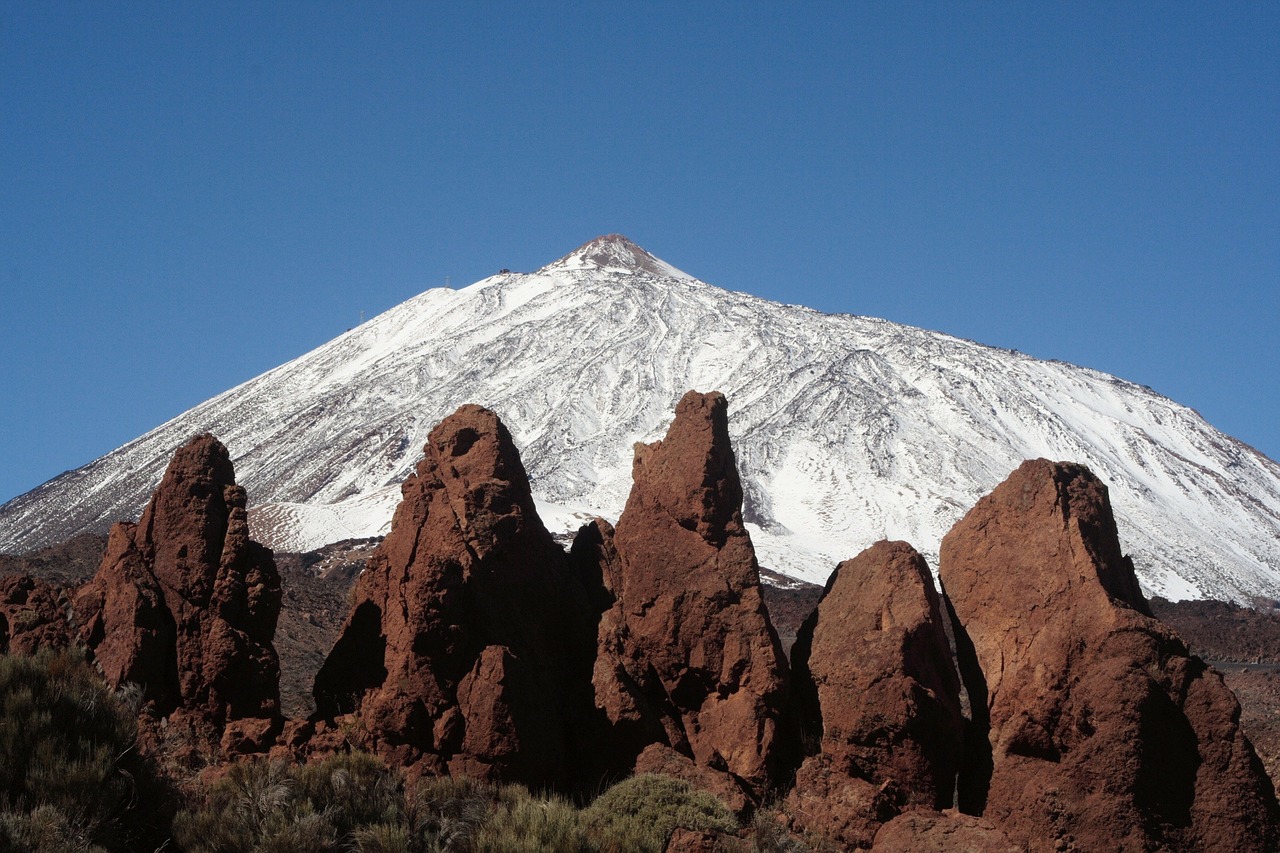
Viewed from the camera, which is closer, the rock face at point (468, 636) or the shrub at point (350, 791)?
the shrub at point (350, 791)

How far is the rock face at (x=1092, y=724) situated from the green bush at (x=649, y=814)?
9.08 ft

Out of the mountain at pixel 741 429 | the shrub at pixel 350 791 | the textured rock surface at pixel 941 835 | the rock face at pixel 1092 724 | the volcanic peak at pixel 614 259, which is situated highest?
the volcanic peak at pixel 614 259

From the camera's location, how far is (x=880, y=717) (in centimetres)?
1298

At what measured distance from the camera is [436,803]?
1175cm

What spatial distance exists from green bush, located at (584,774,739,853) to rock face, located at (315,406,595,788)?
1076mm

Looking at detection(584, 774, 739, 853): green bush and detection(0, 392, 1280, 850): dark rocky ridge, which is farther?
detection(0, 392, 1280, 850): dark rocky ridge

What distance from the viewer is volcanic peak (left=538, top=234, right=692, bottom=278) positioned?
469 feet

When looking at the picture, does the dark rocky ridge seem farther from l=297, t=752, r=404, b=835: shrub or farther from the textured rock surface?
l=297, t=752, r=404, b=835: shrub

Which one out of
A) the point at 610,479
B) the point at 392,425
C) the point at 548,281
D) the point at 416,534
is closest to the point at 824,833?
the point at 416,534

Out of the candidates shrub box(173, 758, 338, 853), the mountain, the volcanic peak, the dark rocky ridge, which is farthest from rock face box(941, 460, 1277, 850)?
the volcanic peak

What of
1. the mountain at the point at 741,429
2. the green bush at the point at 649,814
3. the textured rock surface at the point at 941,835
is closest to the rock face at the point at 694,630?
the green bush at the point at 649,814

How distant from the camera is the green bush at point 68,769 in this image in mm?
9438

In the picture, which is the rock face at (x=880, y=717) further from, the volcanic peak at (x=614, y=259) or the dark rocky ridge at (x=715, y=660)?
the volcanic peak at (x=614, y=259)

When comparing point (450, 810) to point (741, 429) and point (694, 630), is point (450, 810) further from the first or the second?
point (741, 429)
